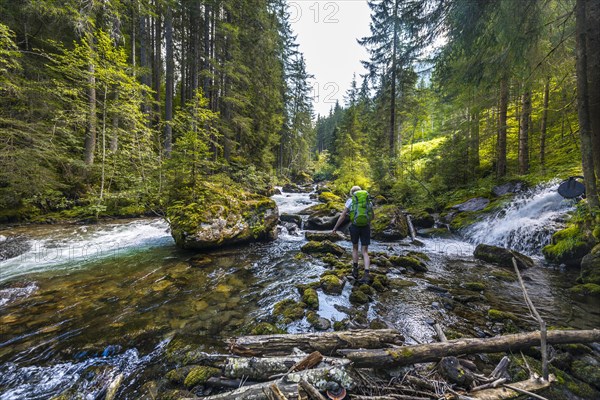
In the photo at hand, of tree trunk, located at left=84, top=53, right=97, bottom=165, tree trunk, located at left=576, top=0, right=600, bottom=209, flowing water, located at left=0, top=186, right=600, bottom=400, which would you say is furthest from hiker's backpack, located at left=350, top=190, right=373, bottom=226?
tree trunk, located at left=84, top=53, right=97, bottom=165

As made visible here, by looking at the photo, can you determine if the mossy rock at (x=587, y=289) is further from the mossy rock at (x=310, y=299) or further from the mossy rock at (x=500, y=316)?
the mossy rock at (x=310, y=299)

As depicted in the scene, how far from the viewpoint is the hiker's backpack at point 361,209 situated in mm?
6133

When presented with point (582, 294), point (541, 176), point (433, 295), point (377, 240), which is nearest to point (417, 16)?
point (433, 295)

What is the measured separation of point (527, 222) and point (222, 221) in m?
11.2

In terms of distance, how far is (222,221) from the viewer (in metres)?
8.40

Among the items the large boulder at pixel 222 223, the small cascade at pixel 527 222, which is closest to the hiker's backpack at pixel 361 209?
the large boulder at pixel 222 223

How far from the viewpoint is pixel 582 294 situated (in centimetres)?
506

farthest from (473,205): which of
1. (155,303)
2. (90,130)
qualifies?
(90,130)

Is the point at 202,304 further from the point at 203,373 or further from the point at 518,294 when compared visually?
the point at 518,294

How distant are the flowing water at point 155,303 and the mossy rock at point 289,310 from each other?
187 millimetres

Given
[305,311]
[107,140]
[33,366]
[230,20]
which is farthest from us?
[230,20]

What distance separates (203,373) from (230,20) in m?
22.7

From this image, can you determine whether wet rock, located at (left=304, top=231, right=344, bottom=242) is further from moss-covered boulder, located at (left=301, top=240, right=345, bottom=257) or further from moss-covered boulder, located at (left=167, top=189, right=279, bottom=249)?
moss-covered boulder, located at (left=167, top=189, right=279, bottom=249)

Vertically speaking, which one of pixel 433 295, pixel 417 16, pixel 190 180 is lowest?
pixel 433 295
